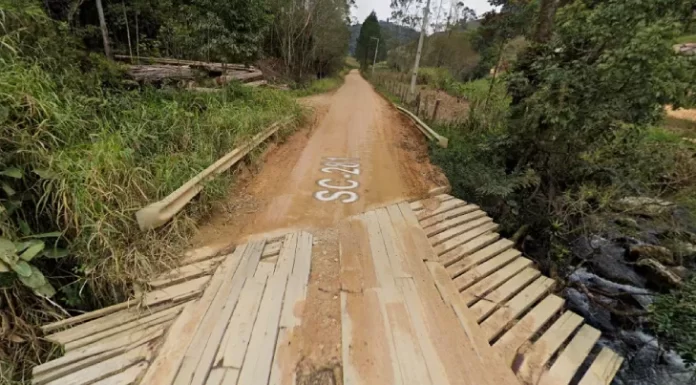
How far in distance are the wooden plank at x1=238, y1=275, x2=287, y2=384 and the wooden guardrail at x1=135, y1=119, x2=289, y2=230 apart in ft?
4.05

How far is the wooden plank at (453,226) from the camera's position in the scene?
3.56 m

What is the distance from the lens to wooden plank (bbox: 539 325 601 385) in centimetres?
200

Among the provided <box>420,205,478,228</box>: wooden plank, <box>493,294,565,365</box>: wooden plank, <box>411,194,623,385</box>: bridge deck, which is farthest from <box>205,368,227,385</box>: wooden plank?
<box>420,205,478,228</box>: wooden plank

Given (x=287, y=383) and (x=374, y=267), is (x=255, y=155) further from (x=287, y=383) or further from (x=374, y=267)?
(x=287, y=383)

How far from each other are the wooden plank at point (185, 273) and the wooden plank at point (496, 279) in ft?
7.45

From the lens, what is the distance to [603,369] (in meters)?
2.16

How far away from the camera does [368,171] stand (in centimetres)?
558

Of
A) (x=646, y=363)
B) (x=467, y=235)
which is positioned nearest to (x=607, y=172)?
(x=646, y=363)

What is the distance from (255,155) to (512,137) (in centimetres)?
447

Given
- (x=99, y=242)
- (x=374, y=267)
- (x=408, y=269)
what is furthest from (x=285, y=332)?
(x=99, y=242)

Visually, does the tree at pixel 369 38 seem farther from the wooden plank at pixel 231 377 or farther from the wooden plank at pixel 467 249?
the wooden plank at pixel 231 377

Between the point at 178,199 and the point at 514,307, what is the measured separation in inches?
132

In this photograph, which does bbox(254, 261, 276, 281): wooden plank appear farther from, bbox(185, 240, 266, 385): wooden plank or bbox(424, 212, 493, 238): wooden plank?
bbox(424, 212, 493, 238): wooden plank

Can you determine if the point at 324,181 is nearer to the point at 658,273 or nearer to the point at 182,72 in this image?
the point at 658,273
